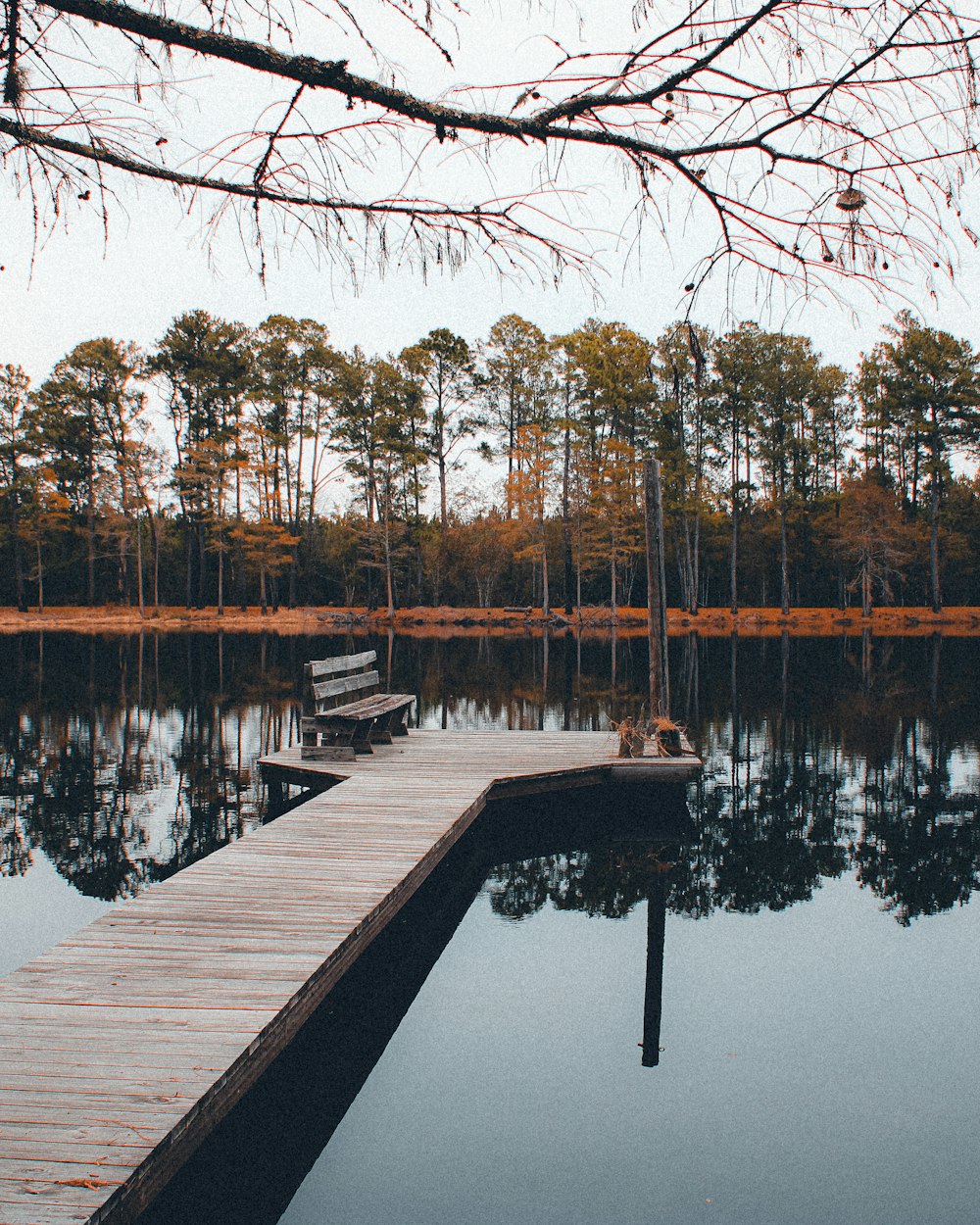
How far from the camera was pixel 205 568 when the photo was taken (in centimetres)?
5134

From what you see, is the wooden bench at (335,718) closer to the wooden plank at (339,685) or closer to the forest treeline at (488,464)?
the wooden plank at (339,685)

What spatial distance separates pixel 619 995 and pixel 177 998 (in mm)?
2815

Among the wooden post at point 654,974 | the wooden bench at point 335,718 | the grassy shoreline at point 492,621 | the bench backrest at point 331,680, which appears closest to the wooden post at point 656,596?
the wooden post at point 654,974

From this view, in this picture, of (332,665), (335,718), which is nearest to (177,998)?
(335,718)

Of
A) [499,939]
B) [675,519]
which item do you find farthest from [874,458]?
[499,939]

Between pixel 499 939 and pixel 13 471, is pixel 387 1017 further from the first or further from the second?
pixel 13 471

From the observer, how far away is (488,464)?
45.9 metres

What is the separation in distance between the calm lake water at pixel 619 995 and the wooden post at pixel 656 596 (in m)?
1.29

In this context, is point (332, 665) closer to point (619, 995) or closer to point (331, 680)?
point (331, 680)

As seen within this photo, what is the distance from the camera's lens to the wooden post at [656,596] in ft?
31.9

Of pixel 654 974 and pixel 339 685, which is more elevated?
pixel 339 685

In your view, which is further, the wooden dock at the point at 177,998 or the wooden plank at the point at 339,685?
the wooden plank at the point at 339,685

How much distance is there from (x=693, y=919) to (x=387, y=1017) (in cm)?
267

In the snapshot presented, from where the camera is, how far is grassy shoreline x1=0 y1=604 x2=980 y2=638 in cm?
3953
